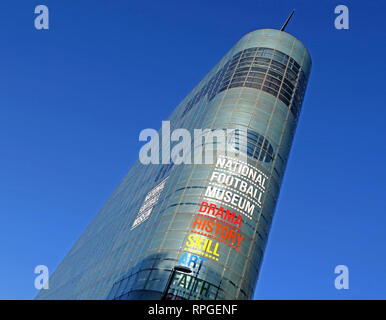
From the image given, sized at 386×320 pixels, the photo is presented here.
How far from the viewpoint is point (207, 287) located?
42.8m

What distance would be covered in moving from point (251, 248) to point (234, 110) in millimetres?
19496

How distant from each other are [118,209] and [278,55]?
49.3 m

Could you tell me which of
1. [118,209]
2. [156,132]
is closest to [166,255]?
[118,209]

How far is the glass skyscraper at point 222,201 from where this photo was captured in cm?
4438

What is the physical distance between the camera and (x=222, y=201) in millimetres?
47875

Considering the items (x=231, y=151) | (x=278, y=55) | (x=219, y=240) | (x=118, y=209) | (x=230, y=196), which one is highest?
(x=278, y=55)

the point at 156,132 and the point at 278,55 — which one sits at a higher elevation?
the point at 156,132

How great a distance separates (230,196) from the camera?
48344 mm

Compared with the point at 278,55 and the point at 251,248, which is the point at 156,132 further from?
the point at 251,248

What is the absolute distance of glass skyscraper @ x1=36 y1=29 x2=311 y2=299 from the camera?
146ft
